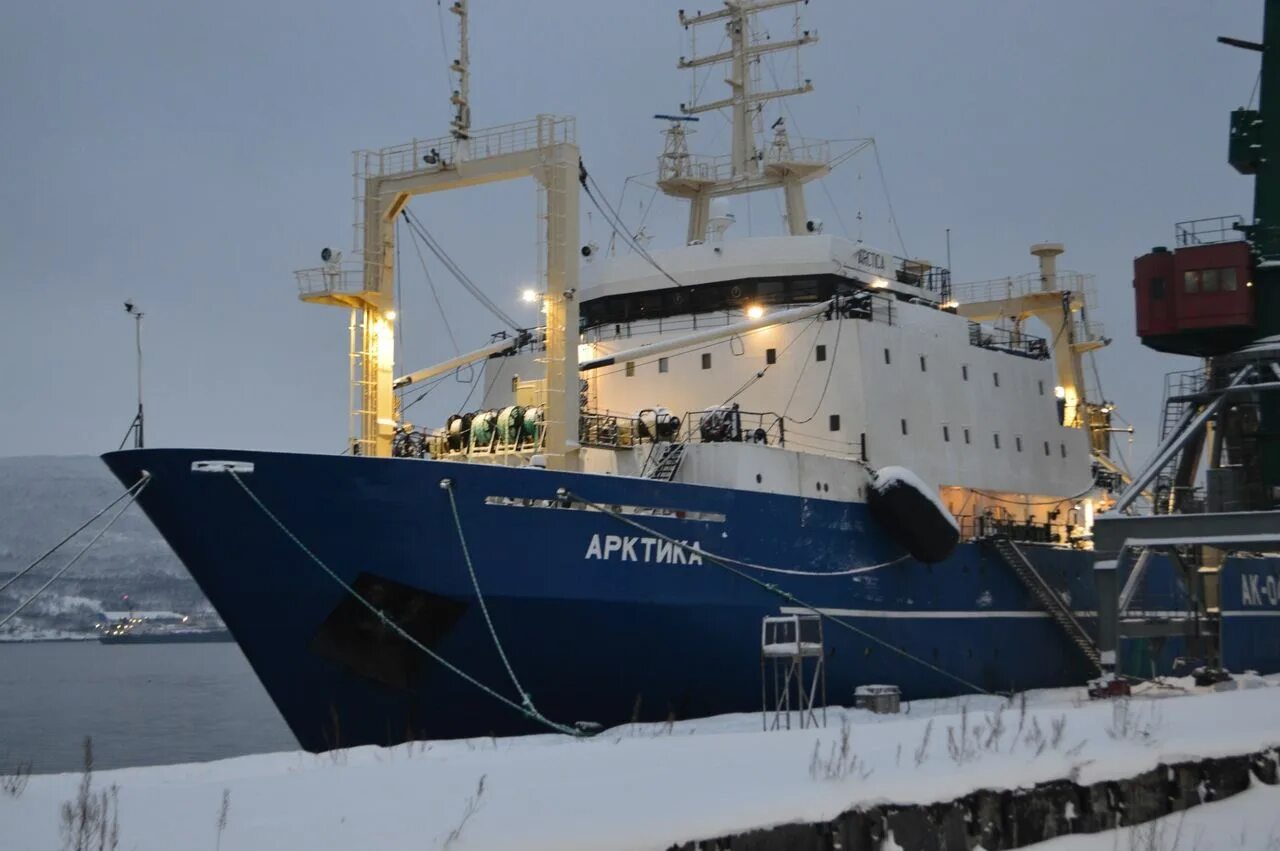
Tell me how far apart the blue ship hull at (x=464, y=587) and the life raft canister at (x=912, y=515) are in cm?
196

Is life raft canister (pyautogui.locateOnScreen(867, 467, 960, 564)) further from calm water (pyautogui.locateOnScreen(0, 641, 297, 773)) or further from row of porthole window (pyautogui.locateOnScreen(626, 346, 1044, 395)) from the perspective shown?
calm water (pyautogui.locateOnScreen(0, 641, 297, 773))

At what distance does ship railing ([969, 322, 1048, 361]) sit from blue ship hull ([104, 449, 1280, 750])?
8549mm

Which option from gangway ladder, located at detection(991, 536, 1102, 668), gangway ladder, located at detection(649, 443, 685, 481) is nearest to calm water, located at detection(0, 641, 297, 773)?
gangway ladder, located at detection(649, 443, 685, 481)

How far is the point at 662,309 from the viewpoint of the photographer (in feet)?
75.9

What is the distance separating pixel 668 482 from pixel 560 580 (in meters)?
2.06

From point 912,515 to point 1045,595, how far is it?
16.2ft

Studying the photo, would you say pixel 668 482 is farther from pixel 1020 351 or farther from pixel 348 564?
pixel 1020 351

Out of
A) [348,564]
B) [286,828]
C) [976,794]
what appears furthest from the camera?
[348,564]

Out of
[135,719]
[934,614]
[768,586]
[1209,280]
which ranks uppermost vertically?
[1209,280]

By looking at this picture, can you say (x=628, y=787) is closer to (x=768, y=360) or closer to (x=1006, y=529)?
(x=768, y=360)

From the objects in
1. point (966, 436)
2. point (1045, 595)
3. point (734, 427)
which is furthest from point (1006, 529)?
point (734, 427)

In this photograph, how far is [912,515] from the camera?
1934 centimetres

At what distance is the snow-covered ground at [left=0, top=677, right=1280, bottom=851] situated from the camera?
5.95 m

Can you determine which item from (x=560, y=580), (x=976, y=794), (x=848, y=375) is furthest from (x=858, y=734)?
(x=848, y=375)
